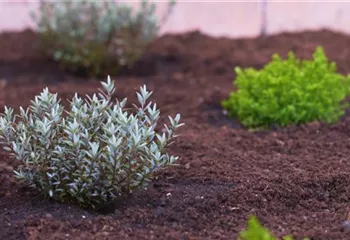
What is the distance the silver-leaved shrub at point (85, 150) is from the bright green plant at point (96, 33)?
296 cm

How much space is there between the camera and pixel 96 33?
628 cm

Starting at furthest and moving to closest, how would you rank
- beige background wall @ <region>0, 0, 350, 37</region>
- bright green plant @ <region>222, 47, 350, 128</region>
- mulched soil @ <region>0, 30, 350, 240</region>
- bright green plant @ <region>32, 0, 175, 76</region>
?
beige background wall @ <region>0, 0, 350, 37</region>
bright green plant @ <region>32, 0, 175, 76</region>
bright green plant @ <region>222, 47, 350, 128</region>
mulched soil @ <region>0, 30, 350, 240</region>

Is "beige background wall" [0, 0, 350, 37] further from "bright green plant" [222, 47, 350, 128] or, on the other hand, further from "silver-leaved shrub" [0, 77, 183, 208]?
"silver-leaved shrub" [0, 77, 183, 208]

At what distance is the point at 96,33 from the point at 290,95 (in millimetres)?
2281

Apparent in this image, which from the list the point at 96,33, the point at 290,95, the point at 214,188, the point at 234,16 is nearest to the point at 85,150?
the point at 214,188

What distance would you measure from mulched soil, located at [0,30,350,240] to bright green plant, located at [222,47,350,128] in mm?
149

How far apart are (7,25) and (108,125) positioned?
15.0 ft

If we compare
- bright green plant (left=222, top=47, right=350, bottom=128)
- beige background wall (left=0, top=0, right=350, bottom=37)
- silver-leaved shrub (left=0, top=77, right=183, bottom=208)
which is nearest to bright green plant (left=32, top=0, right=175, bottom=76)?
beige background wall (left=0, top=0, right=350, bottom=37)

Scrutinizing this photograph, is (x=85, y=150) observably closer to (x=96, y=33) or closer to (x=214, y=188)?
(x=214, y=188)

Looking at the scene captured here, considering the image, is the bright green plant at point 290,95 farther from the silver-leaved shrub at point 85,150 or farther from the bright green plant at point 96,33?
the bright green plant at point 96,33

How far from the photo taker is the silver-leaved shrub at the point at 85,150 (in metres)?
3.13

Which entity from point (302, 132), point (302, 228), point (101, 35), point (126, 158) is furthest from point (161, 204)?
point (101, 35)

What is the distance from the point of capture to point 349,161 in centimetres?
382

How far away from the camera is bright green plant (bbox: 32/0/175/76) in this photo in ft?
20.4
